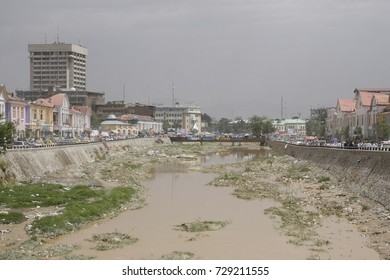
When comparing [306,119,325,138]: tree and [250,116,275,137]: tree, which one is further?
[250,116,275,137]: tree

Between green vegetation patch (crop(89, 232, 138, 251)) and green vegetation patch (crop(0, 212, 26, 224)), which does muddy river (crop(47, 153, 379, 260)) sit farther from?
green vegetation patch (crop(0, 212, 26, 224))

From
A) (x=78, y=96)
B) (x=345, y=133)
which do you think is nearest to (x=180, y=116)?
(x=78, y=96)

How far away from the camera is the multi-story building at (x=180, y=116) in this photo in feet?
606

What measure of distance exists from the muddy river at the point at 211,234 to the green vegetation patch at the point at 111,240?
27 cm

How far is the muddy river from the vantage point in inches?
684

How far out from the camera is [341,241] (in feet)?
62.2

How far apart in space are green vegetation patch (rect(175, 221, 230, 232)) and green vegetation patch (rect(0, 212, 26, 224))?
241 inches

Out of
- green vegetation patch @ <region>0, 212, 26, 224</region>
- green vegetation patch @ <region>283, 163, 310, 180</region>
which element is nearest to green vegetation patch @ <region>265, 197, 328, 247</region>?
green vegetation patch @ <region>0, 212, 26, 224</region>

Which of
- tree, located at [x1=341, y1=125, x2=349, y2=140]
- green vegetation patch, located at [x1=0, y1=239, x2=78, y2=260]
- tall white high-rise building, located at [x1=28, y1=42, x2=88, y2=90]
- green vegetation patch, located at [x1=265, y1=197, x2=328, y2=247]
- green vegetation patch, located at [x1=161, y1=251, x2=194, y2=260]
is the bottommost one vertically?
green vegetation patch, located at [x1=161, y1=251, x2=194, y2=260]

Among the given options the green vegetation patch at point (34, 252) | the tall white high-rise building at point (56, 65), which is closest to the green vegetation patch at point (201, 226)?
the green vegetation patch at point (34, 252)

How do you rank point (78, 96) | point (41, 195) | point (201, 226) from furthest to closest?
1. point (78, 96)
2. point (41, 195)
3. point (201, 226)

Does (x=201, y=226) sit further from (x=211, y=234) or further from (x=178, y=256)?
(x=178, y=256)

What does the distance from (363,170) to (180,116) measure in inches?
6305

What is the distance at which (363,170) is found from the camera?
1236 inches
